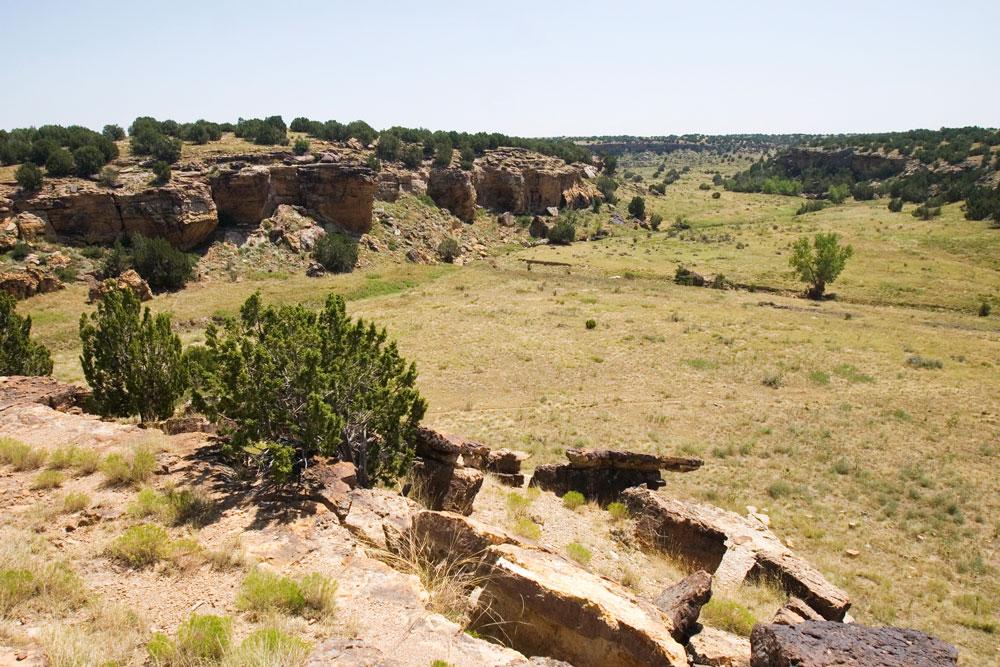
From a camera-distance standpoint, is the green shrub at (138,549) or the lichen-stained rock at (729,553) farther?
the lichen-stained rock at (729,553)

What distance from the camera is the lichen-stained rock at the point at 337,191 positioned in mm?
53188

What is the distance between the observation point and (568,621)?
6270mm

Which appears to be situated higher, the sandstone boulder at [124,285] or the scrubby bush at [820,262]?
the scrubby bush at [820,262]

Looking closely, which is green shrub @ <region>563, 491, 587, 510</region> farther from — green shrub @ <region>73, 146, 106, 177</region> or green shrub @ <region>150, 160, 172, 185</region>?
green shrub @ <region>73, 146, 106, 177</region>

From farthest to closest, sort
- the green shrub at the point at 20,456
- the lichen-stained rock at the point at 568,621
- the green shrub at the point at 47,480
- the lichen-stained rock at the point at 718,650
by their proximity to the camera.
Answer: the green shrub at the point at 20,456 < the green shrub at the point at 47,480 < the lichen-stained rock at the point at 718,650 < the lichen-stained rock at the point at 568,621

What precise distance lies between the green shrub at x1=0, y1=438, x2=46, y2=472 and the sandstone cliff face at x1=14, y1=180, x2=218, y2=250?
36.7m

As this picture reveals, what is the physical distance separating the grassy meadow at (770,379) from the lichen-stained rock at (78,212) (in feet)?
21.1

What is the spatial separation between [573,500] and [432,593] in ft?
26.2

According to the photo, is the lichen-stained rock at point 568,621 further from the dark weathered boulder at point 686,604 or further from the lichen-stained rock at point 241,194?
the lichen-stained rock at point 241,194

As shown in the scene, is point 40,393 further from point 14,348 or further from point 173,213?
point 173,213

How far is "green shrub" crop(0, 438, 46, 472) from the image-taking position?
9.31m

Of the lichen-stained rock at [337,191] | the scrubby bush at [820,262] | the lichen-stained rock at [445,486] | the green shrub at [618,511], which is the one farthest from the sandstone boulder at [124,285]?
the scrubby bush at [820,262]

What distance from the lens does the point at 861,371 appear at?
28.0 metres

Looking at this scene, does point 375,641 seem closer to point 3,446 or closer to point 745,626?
point 745,626
